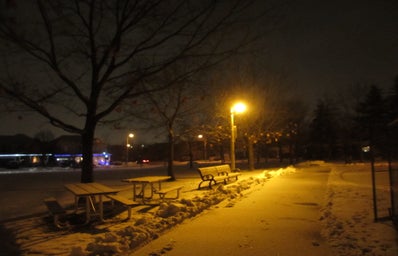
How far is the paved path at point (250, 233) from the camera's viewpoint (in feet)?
22.2

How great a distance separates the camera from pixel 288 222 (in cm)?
901

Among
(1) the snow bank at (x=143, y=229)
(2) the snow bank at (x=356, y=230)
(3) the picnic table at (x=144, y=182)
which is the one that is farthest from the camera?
(3) the picnic table at (x=144, y=182)

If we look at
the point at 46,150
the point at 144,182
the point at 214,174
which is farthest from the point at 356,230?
the point at 46,150

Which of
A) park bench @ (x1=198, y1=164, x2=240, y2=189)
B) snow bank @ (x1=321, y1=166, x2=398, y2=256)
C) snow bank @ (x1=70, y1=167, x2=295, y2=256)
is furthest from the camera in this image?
park bench @ (x1=198, y1=164, x2=240, y2=189)

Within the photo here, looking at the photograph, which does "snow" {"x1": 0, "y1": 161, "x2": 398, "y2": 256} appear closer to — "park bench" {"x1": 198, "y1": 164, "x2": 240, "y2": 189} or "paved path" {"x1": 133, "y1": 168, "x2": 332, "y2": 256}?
"paved path" {"x1": 133, "y1": 168, "x2": 332, "y2": 256}

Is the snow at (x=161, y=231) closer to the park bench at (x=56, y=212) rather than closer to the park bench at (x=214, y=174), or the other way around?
the park bench at (x=56, y=212)

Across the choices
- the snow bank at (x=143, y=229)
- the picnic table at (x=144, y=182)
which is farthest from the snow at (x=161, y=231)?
the picnic table at (x=144, y=182)

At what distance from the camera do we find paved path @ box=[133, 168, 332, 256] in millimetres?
6766

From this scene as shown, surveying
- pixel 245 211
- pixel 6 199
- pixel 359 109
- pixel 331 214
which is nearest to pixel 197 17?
pixel 245 211

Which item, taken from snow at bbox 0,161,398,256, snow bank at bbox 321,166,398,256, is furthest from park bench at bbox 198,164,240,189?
snow bank at bbox 321,166,398,256

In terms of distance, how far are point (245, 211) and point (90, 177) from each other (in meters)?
4.97

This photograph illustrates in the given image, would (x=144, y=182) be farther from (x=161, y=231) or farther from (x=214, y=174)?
(x=214, y=174)

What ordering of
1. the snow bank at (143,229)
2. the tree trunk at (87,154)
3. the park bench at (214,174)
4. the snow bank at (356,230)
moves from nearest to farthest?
the snow bank at (356,230) → the snow bank at (143,229) → the tree trunk at (87,154) → the park bench at (214,174)

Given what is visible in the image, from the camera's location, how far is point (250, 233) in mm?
7949
